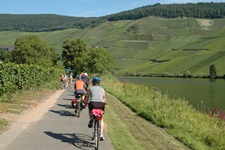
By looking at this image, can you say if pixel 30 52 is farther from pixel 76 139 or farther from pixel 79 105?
pixel 76 139

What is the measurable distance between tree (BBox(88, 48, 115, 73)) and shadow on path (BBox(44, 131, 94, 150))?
48.0 metres

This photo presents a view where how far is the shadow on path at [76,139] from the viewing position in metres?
9.92

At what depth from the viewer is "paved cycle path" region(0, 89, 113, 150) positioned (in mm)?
9500

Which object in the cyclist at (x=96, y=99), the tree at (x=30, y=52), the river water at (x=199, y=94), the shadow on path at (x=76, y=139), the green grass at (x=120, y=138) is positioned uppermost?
the tree at (x=30, y=52)

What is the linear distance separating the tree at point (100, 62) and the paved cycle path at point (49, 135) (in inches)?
1749

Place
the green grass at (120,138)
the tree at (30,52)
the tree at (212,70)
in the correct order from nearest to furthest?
the green grass at (120,138) → the tree at (30,52) → the tree at (212,70)

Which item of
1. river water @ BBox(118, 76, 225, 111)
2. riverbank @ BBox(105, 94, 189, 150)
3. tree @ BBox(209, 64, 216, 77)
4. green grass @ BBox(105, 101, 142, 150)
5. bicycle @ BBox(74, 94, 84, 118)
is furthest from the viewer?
tree @ BBox(209, 64, 216, 77)

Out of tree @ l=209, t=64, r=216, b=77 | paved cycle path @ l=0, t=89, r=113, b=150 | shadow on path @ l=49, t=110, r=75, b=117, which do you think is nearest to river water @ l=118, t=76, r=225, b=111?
shadow on path @ l=49, t=110, r=75, b=117

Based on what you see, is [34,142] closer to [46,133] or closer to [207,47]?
[46,133]

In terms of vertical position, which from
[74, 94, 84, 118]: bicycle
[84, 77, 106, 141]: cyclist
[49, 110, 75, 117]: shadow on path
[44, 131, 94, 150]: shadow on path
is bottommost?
[49, 110, 75, 117]: shadow on path

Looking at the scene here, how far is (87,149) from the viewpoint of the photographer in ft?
31.0

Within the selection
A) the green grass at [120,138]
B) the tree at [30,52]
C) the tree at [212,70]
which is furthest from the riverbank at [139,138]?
the tree at [212,70]

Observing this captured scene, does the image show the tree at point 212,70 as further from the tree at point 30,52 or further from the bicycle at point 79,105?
the bicycle at point 79,105

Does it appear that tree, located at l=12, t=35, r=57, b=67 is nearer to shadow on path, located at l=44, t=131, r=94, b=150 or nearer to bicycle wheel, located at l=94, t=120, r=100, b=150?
shadow on path, located at l=44, t=131, r=94, b=150
